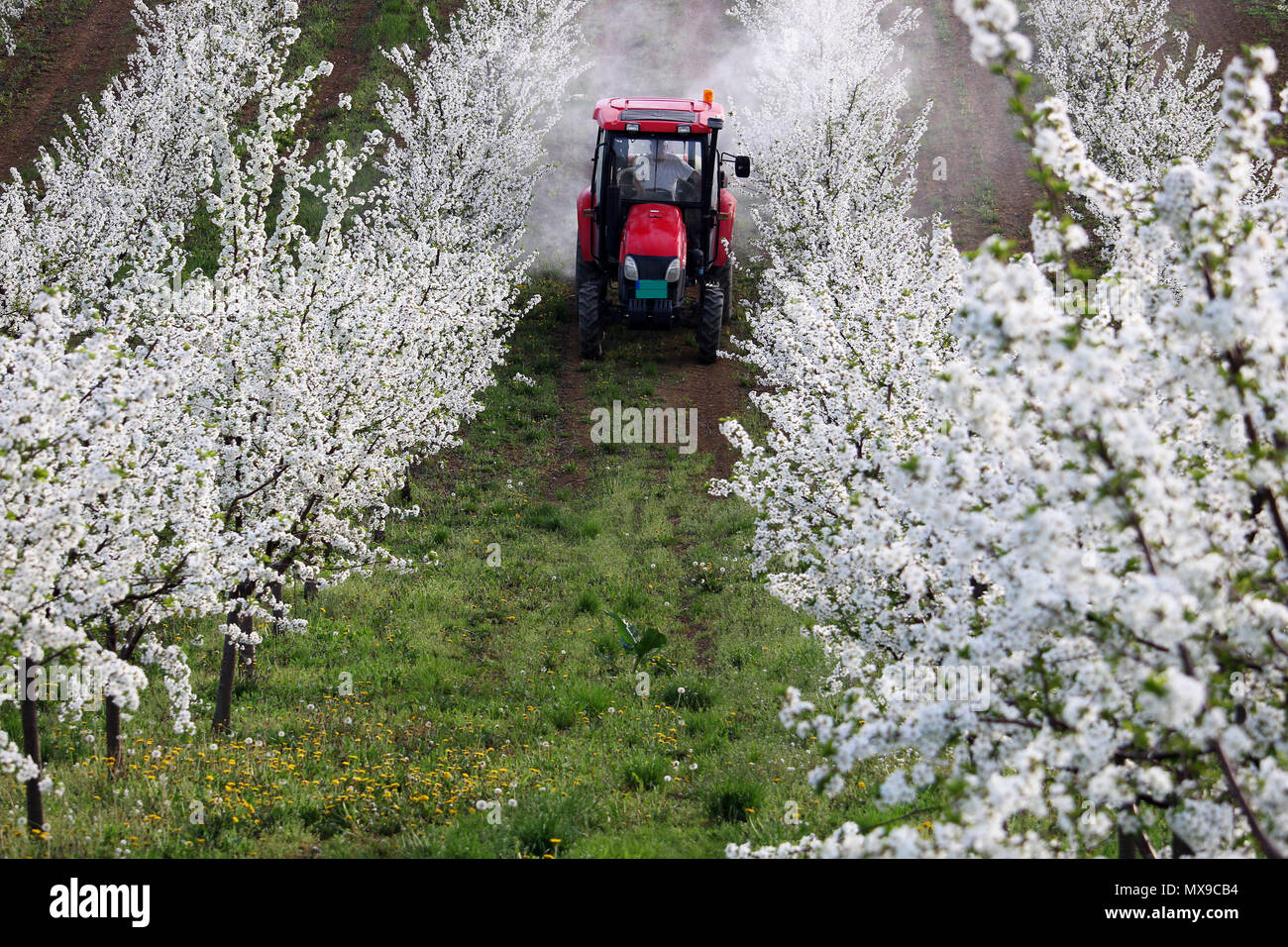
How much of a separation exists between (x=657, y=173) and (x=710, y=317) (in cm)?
309

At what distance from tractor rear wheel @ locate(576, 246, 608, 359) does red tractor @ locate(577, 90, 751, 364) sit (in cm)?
3

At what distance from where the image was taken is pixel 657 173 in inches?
733

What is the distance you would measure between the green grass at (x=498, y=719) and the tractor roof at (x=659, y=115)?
742cm

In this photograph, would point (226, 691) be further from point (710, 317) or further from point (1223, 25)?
point (1223, 25)

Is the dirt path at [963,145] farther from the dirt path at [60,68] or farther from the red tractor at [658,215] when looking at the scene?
the dirt path at [60,68]

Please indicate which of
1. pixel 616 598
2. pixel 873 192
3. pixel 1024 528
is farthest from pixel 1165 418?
pixel 873 192

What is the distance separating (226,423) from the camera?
8.08 meters

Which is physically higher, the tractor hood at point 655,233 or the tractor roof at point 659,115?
the tractor roof at point 659,115

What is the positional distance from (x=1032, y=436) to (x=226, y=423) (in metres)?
6.83

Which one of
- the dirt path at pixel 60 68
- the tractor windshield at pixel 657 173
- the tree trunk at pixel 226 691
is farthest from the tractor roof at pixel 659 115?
the dirt path at pixel 60 68

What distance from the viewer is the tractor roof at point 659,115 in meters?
18.0

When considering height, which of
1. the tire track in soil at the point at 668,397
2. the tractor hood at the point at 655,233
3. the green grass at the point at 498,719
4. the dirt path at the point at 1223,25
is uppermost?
the dirt path at the point at 1223,25

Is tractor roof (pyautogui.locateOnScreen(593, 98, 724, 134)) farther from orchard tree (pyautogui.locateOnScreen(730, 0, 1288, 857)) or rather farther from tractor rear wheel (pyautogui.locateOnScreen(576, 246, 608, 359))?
orchard tree (pyautogui.locateOnScreen(730, 0, 1288, 857))

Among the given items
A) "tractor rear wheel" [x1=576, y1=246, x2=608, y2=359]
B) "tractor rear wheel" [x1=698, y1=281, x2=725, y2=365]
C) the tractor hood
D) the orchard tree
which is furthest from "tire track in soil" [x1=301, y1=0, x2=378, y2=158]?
the orchard tree
